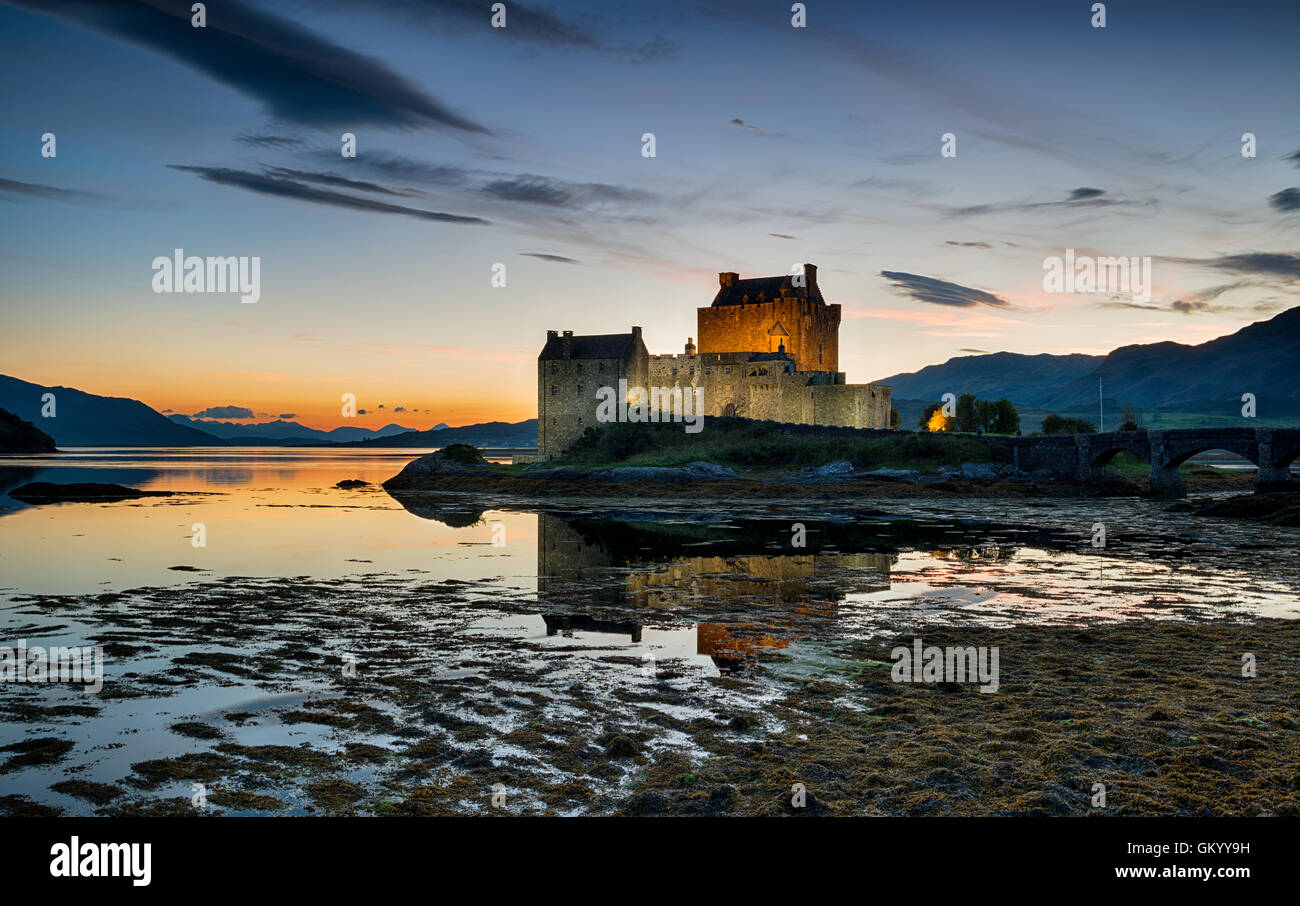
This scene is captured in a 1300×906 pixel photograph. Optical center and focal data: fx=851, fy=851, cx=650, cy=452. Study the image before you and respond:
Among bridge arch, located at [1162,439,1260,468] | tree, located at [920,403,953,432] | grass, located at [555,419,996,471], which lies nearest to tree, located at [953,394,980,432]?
tree, located at [920,403,953,432]

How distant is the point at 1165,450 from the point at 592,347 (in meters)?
51.3

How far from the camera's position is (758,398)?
86688 mm

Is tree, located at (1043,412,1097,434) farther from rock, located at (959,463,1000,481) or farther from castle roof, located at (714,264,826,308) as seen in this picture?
rock, located at (959,463,1000,481)

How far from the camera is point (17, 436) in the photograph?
159250mm

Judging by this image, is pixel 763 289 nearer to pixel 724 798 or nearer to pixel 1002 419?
pixel 1002 419

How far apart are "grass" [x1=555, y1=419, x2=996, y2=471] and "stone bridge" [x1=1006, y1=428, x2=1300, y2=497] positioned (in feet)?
14.3

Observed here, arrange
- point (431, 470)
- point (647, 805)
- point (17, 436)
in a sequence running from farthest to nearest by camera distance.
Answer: point (17, 436) < point (431, 470) < point (647, 805)

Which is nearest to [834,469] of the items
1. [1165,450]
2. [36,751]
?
[1165,450]

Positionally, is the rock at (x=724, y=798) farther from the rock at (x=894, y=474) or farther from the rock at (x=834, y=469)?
the rock at (x=834, y=469)

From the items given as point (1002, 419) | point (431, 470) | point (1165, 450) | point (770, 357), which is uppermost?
point (770, 357)

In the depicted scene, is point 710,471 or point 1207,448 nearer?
point 1207,448
